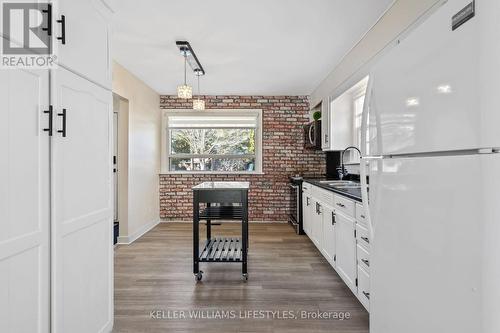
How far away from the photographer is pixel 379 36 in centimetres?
274

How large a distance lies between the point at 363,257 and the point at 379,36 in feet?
6.79

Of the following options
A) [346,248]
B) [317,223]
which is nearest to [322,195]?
[317,223]

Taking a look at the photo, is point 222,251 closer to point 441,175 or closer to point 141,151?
point 141,151

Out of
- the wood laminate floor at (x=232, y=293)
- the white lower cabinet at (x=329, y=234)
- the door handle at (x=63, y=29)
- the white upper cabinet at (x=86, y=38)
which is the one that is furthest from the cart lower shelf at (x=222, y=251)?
the door handle at (x=63, y=29)

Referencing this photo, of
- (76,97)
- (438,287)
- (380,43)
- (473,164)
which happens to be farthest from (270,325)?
(380,43)

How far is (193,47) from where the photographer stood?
131 inches

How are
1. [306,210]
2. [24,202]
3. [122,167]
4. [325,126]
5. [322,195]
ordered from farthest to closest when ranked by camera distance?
[325,126] → [306,210] → [122,167] → [322,195] → [24,202]

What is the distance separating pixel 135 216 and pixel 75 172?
3.20 meters

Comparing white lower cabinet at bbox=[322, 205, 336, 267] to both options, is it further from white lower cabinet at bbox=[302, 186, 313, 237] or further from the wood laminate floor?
white lower cabinet at bbox=[302, 186, 313, 237]

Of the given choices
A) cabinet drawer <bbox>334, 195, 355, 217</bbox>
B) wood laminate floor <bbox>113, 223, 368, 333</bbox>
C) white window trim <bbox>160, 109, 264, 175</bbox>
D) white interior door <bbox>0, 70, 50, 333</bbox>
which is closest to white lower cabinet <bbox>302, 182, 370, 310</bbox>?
cabinet drawer <bbox>334, 195, 355, 217</bbox>

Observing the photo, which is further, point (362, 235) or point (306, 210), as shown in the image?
point (306, 210)

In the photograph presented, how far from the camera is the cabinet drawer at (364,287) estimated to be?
208 centimetres

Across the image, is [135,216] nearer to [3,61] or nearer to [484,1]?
[3,61]

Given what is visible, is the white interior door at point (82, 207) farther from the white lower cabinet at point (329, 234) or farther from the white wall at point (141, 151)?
the white wall at point (141, 151)
